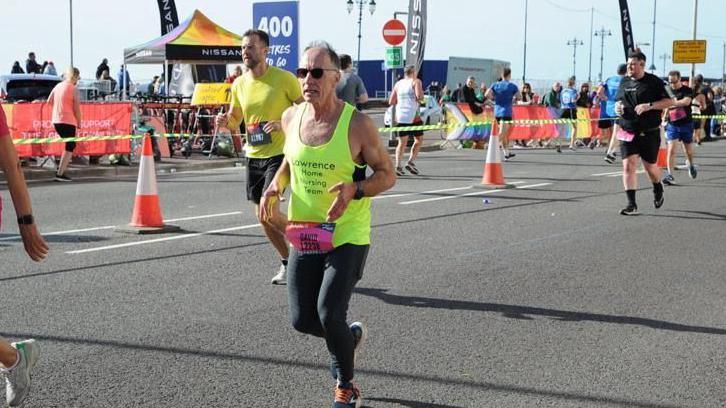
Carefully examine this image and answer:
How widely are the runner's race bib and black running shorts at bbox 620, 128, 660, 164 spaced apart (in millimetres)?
8307

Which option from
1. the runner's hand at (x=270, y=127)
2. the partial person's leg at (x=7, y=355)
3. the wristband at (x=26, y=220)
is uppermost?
the runner's hand at (x=270, y=127)

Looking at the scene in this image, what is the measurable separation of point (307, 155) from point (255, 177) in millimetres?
2833

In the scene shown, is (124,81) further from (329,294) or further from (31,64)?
(329,294)

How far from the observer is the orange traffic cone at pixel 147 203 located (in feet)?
33.9

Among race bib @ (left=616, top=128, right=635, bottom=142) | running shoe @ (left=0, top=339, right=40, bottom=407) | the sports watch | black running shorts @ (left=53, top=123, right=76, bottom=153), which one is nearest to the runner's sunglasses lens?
the sports watch

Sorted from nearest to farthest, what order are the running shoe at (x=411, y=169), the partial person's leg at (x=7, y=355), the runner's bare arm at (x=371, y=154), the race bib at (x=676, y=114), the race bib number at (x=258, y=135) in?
the partial person's leg at (x=7, y=355) < the runner's bare arm at (x=371, y=154) < the race bib number at (x=258, y=135) < the race bib at (x=676, y=114) < the running shoe at (x=411, y=169)

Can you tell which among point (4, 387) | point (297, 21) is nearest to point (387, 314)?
point (4, 387)

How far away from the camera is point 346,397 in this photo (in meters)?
4.58

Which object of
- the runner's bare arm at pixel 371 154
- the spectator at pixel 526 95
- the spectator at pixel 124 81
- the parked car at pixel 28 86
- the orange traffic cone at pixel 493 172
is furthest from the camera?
the spectator at pixel 526 95

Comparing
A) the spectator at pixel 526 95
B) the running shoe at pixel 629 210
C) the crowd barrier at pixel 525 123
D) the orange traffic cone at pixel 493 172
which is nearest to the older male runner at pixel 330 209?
the running shoe at pixel 629 210

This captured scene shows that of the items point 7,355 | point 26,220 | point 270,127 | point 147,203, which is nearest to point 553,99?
point 147,203

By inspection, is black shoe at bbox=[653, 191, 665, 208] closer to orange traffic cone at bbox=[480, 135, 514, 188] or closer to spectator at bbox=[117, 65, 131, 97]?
orange traffic cone at bbox=[480, 135, 514, 188]

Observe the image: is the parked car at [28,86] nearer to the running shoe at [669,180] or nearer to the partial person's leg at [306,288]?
the running shoe at [669,180]

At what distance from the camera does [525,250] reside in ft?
31.4
